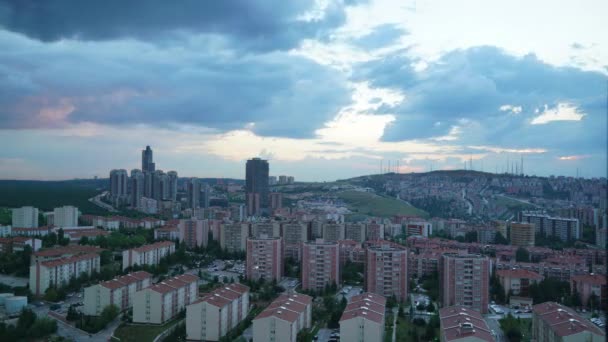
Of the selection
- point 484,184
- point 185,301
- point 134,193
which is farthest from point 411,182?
point 185,301

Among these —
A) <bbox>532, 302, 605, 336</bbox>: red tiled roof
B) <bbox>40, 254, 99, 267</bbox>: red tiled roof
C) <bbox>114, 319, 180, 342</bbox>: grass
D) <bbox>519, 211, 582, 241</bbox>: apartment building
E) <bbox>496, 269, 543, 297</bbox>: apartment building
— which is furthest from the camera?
<bbox>519, 211, 582, 241</bbox>: apartment building

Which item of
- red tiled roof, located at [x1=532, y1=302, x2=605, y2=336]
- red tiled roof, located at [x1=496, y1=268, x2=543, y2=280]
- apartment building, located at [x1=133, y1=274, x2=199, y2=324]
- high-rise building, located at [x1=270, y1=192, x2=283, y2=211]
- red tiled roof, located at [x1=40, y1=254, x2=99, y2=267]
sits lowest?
apartment building, located at [x1=133, y1=274, x2=199, y2=324]

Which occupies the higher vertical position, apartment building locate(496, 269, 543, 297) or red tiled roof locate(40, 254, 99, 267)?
red tiled roof locate(40, 254, 99, 267)

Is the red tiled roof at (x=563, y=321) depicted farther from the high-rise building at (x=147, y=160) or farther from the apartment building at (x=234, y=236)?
the high-rise building at (x=147, y=160)

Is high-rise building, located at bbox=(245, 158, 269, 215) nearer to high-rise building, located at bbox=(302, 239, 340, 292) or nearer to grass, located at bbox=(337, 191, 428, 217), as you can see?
grass, located at bbox=(337, 191, 428, 217)

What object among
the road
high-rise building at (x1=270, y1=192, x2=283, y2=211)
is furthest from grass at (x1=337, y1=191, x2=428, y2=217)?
the road

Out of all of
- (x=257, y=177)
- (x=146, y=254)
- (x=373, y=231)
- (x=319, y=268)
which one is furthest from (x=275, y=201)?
(x=319, y=268)

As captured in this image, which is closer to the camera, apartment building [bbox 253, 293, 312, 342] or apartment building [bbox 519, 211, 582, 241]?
apartment building [bbox 253, 293, 312, 342]
